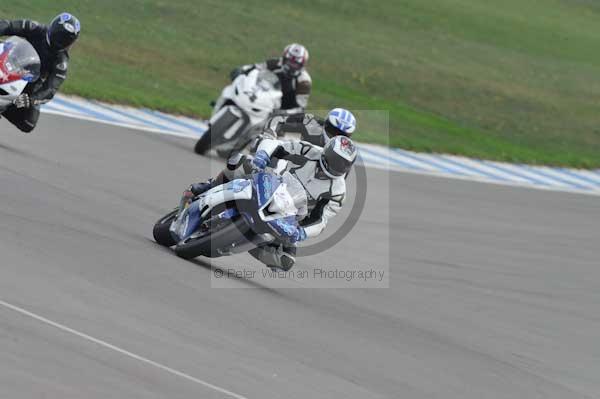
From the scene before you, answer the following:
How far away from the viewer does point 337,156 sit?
1081 centimetres

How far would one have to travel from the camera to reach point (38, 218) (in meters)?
10.5

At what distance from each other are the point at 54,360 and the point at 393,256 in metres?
8.04

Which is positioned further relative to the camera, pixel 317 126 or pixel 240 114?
pixel 240 114

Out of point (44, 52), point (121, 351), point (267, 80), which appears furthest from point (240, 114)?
point (121, 351)

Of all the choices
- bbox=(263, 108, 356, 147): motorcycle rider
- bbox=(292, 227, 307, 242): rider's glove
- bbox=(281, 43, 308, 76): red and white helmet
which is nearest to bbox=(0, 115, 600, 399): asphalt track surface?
bbox=(292, 227, 307, 242): rider's glove

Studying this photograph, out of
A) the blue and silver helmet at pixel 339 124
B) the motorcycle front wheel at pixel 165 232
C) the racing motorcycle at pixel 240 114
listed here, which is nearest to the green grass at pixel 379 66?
the racing motorcycle at pixel 240 114

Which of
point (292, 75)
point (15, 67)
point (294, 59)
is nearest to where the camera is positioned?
point (15, 67)

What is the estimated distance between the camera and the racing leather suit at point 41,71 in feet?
44.8

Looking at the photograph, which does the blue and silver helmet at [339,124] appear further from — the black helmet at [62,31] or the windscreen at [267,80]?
the windscreen at [267,80]

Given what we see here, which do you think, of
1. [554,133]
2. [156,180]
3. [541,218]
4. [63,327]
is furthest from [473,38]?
[63,327]

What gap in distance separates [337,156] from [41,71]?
460 cm

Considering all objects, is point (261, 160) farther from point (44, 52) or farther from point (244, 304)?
point (44, 52)

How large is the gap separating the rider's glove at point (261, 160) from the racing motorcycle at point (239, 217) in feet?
0.22

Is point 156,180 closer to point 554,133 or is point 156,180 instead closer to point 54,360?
point 54,360
